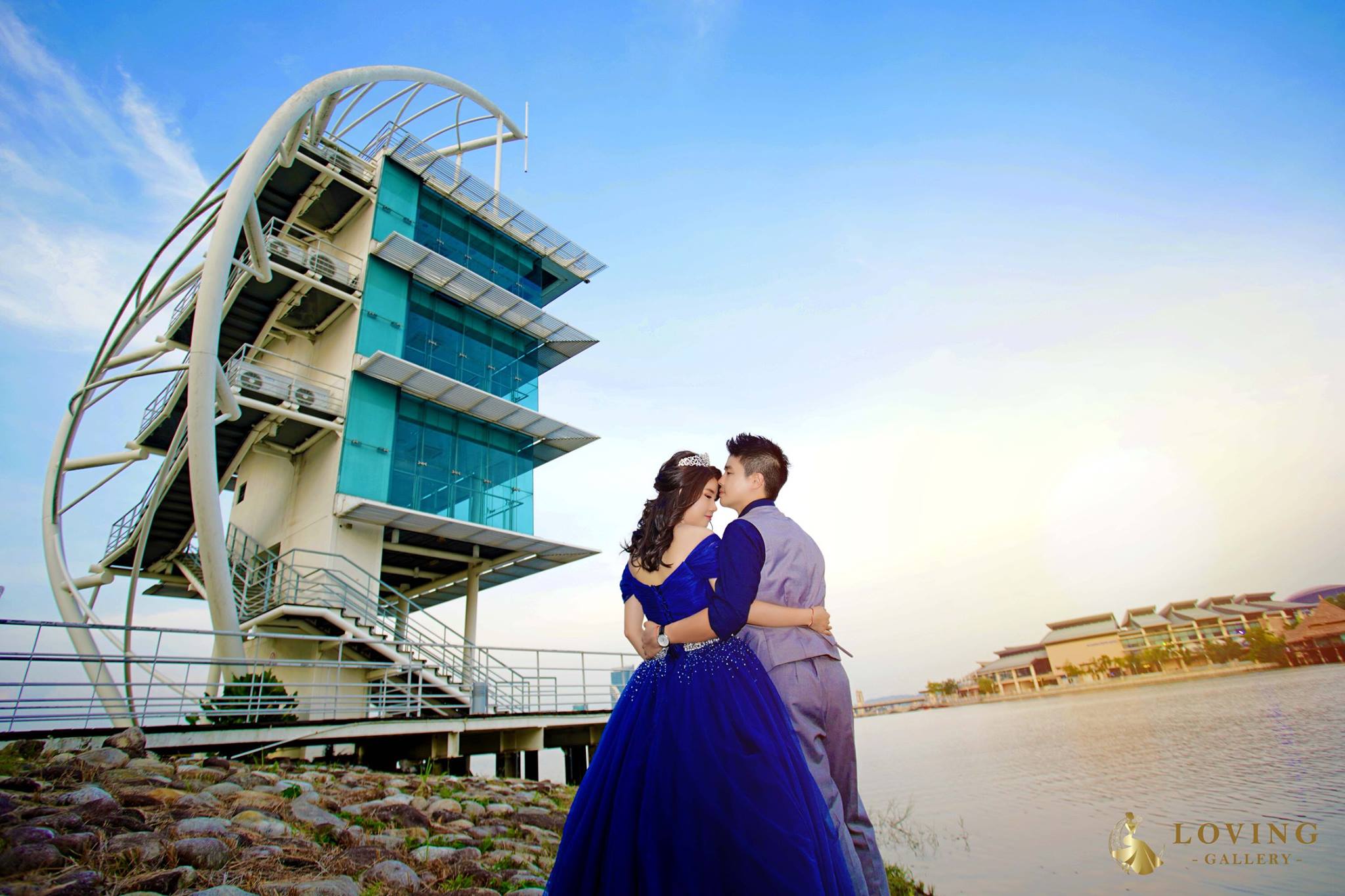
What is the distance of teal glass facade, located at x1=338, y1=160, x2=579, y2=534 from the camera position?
49.9 feet

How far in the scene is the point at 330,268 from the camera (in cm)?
1606

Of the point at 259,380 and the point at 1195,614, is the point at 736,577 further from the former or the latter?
the point at 1195,614

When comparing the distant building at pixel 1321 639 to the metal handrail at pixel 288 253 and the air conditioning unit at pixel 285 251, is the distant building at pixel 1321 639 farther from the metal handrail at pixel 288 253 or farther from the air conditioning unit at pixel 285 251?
the air conditioning unit at pixel 285 251

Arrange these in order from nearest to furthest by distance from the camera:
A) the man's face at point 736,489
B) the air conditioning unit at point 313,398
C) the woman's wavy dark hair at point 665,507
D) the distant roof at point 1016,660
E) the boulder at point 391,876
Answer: the woman's wavy dark hair at point 665,507 < the man's face at point 736,489 < the boulder at point 391,876 < the air conditioning unit at point 313,398 < the distant roof at point 1016,660

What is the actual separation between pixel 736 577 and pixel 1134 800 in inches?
484

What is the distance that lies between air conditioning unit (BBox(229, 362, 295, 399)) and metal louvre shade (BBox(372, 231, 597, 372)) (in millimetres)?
4447

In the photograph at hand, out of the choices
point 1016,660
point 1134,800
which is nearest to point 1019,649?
point 1016,660

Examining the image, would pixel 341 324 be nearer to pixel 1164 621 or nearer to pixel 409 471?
pixel 409 471

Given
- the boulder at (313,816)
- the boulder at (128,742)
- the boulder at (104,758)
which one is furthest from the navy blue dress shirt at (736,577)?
the boulder at (128,742)

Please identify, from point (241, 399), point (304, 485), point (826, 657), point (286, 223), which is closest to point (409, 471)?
point (304, 485)

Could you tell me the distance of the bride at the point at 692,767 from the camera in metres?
1.92

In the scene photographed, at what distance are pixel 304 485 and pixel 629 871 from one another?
1590cm

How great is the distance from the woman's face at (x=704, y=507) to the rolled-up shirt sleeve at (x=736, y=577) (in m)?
0.31

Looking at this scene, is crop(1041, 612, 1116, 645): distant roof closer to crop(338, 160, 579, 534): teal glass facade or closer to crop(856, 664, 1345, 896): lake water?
crop(856, 664, 1345, 896): lake water
